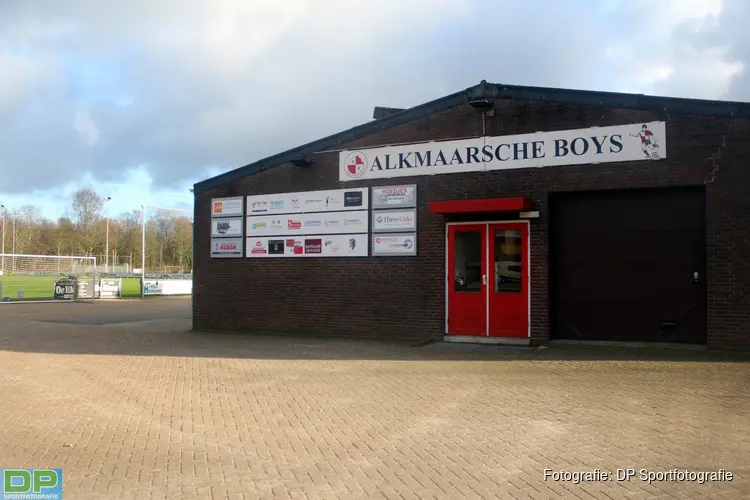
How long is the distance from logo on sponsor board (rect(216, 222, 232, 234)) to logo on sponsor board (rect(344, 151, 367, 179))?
11.8 feet

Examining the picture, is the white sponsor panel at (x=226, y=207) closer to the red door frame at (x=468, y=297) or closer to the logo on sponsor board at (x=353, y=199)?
the logo on sponsor board at (x=353, y=199)

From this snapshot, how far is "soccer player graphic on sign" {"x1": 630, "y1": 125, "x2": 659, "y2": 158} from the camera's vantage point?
1136 centimetres

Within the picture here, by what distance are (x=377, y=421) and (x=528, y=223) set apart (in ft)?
22.0

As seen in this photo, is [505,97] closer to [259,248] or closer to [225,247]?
[259,248]

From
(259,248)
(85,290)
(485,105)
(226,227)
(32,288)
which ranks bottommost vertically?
(32,288)

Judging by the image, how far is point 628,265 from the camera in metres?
11.9

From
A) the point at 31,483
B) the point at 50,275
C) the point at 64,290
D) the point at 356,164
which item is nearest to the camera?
the point at 31,483

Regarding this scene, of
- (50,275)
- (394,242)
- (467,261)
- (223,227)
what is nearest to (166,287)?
(50,275)

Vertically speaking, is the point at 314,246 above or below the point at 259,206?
below

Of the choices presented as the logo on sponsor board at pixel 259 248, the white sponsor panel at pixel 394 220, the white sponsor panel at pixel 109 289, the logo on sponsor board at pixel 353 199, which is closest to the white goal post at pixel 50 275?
the white sponsor panel at pixel 109 289

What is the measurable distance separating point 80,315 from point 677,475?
21951 millimetres

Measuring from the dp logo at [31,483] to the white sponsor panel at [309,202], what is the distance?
9684 millimetres

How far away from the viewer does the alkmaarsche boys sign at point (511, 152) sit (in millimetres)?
11492

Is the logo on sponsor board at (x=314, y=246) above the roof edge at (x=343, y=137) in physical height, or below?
below
